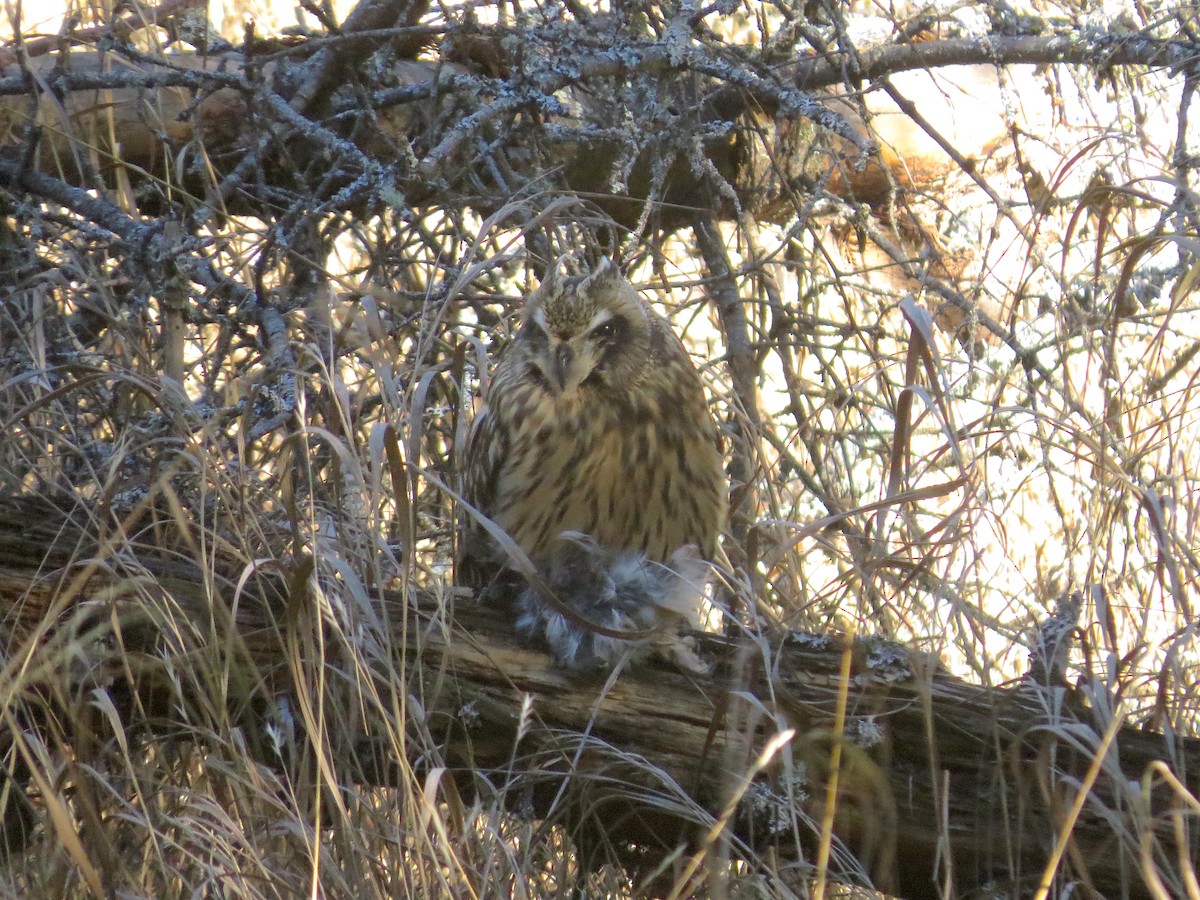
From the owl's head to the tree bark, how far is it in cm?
61

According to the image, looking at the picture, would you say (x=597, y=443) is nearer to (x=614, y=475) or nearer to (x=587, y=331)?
(x=614, y=475)

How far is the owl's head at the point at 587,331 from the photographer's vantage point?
95.2 inches

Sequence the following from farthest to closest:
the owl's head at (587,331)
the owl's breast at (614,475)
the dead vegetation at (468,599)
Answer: the owl's breast at (614,475) < the owl's head at (587,331) < the dead vegetation at (468,599)

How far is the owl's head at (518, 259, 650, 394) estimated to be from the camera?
2.42m

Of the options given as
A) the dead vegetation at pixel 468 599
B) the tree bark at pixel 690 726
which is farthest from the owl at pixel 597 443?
the tree bark at pixel 690 726

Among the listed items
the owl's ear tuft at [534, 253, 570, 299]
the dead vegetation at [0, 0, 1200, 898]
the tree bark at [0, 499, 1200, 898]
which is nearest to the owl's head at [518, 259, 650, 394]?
the owl's ear tuft at [534, 253, 570, 299]

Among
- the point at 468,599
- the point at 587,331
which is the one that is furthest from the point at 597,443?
the point at 468,599

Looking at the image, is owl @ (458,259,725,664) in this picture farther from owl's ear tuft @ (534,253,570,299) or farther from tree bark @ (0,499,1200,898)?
tree bark @ (0,499,1200,898)

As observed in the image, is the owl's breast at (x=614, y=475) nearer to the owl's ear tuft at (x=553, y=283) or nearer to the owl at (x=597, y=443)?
the owl at (x=597, y=443)

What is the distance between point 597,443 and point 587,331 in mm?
241

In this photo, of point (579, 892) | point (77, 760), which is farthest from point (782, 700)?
point (77, 760)

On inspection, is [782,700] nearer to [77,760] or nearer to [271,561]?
[271,561]

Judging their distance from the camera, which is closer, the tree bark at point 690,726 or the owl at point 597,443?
the tree bark at point 690,726

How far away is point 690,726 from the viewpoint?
1.94 metres
